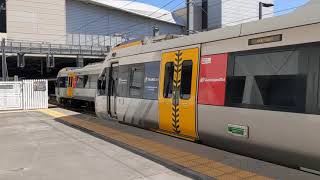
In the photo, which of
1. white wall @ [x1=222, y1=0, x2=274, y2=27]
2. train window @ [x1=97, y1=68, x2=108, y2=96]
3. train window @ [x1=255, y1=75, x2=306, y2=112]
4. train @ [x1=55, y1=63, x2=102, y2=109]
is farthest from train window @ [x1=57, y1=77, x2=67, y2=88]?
white wall @ [x1=222, y1=0, x2=274, y2=27]

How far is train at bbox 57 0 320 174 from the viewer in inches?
256

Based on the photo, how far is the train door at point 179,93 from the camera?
30.7 ft

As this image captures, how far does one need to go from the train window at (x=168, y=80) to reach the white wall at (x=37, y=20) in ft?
238

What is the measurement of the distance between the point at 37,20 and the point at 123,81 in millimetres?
71659

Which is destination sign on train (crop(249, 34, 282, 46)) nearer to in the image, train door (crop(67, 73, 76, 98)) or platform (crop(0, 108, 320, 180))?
platform (crop(0, 108, 320, 180))

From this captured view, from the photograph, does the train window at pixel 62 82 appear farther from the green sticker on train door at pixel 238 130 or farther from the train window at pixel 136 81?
the green sticker on train door at pixel 238 130

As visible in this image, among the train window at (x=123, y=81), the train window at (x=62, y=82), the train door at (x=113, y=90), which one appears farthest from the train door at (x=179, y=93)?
the train window at (x=62, y=82)

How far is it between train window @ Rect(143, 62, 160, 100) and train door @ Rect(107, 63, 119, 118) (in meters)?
2.57

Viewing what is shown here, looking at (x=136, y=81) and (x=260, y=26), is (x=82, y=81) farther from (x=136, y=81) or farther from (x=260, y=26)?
(x=260, y=26)

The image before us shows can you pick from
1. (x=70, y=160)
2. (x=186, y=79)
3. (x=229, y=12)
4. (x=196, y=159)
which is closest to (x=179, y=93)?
(x=186, y=79)

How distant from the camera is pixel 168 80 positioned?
10531 mm

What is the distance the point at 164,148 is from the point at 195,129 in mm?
920

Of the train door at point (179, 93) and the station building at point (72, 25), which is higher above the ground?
the station building at point (72, 25)

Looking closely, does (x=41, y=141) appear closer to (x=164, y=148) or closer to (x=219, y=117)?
(x=164, y=148)
